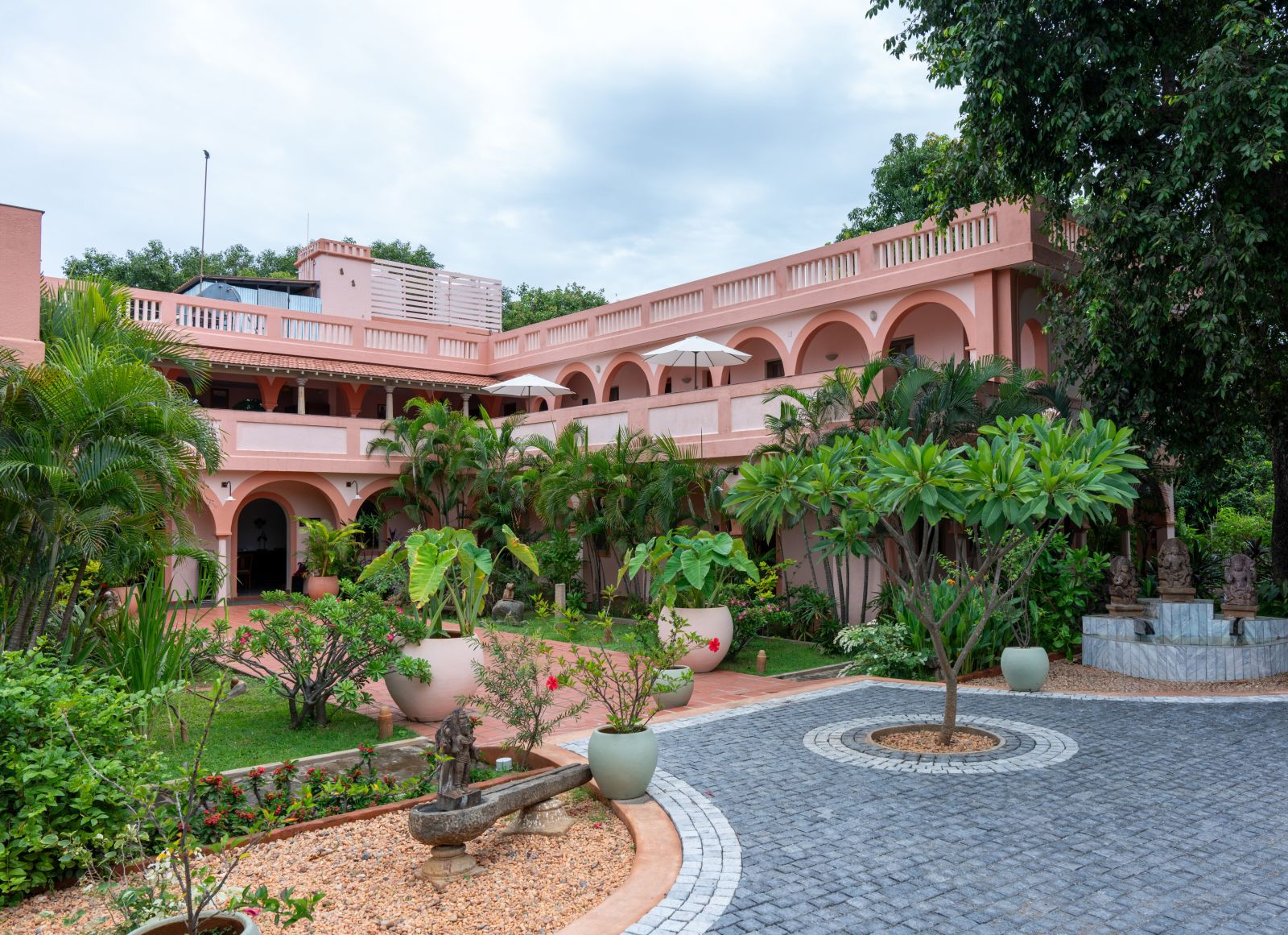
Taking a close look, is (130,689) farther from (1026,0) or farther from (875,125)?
(875,125)

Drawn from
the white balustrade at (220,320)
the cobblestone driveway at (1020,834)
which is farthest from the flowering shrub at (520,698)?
the white balustrade at (220,320)

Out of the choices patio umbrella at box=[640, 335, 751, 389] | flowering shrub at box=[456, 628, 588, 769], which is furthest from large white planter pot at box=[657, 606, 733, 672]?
patio umbrella at box=[640, 335, 751, 389]

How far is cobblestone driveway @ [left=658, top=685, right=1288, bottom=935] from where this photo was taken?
427 cm

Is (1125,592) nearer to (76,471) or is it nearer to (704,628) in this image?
(704,628)

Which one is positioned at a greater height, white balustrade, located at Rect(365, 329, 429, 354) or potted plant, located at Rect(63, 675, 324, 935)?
white balustrade, located at Rect(365, 329, 429, 354)

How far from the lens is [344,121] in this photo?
13156 mm

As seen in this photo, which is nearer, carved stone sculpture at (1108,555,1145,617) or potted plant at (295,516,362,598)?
carved stone sculpture at (1108,555,1145,617)

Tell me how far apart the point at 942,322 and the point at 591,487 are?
736cm

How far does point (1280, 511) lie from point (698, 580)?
390 inches

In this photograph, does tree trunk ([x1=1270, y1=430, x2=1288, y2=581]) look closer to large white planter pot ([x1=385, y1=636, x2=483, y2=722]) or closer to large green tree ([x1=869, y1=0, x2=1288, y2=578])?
large green tree ([x1=869, y1=0, x2=1288, y2=578])

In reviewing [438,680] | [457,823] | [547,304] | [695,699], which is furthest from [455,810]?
[547,304]

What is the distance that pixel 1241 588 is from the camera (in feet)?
37.0

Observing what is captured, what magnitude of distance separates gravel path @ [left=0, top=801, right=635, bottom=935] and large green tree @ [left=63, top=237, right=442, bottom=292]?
95.7 feet

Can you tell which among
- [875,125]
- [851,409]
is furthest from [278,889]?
[875,125]
